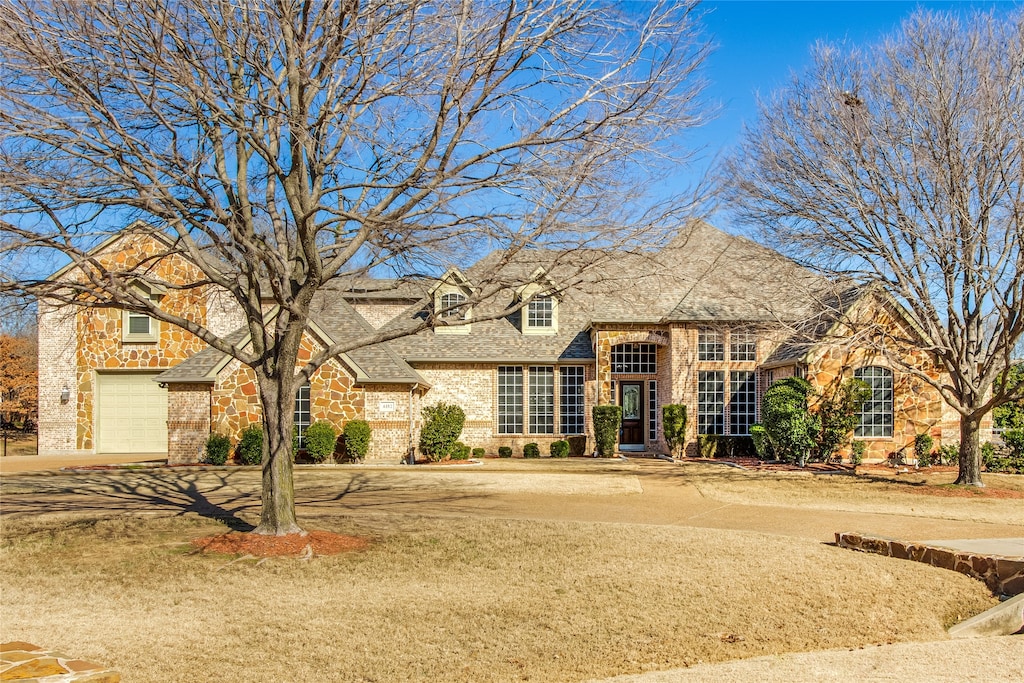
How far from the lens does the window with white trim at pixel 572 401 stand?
26.0 m

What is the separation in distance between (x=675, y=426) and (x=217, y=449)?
12852 mm

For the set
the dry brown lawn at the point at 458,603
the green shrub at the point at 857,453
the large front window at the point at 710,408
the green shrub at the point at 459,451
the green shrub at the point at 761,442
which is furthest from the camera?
the large front window at the point at 710,408

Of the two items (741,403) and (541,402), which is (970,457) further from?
(541,402)

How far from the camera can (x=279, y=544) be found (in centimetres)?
1012

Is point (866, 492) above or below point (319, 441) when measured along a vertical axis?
below

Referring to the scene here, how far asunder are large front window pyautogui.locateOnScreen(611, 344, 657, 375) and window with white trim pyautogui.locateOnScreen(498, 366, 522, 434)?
314 cm

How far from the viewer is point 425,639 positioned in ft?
22.8

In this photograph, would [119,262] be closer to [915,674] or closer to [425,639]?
[425,639]

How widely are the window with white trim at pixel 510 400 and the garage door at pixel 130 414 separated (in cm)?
1149

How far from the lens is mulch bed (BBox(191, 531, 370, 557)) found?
993 cm

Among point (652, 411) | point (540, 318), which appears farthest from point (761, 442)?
point (540, 318)

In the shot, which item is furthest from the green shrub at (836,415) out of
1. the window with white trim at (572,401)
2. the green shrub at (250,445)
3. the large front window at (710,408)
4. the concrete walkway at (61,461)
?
the concrete walkway at (61,461)

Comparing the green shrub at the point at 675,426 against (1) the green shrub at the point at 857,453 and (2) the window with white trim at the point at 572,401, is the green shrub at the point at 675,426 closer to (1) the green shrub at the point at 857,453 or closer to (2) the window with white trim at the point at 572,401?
(2) the window with white trim at the point at 572,401

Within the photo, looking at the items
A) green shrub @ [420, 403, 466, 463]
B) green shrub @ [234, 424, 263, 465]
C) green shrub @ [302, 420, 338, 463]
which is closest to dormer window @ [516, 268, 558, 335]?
green shrub @ [420, 403, 466, 463]
